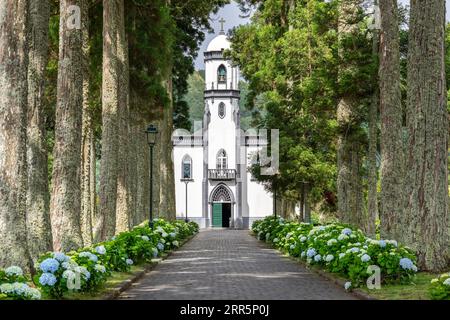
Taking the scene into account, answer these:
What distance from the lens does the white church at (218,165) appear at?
2692 inches

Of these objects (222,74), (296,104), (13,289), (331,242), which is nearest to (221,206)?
(222,74)

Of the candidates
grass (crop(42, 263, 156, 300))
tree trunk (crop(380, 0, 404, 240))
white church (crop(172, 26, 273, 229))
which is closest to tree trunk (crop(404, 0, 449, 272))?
tree trunk (crop(380, 0, 404, 240))

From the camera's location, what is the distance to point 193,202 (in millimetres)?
68625

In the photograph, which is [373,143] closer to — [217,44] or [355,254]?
[355,254]

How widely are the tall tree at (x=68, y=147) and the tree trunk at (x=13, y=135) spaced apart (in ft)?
10.9

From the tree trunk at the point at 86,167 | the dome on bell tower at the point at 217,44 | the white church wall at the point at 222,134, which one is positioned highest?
the dome on bell tower at the point at 217,44

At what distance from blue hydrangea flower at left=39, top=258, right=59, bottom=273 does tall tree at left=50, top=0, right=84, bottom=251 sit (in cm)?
411

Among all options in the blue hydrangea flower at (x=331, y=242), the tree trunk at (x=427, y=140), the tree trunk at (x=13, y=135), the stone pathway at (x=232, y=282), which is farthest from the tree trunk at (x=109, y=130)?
the tree trunk at (x=427, y=140)

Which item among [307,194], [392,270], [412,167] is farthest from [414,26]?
[307,194]

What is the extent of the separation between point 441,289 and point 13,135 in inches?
252

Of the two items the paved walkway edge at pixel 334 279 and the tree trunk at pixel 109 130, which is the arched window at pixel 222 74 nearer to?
the paved walkway edge at pixel 334 279

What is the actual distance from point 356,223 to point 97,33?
10.1 meters
